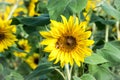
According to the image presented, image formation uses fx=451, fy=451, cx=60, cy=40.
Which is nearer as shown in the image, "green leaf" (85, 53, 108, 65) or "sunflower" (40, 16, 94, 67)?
"sunflower" (40, 16, 94, 67)

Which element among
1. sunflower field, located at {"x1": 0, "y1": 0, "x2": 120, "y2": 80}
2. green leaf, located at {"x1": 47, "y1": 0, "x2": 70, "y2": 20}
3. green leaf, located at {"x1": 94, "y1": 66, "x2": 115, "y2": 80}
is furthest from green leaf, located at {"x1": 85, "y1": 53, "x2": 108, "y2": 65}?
green leaf, located at {"x1": 47, "y1": 0, "x2": 70, "y2": 20}

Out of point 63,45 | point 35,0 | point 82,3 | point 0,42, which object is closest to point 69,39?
point 63,45

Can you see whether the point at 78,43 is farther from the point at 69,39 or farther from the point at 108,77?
the point at 108,77

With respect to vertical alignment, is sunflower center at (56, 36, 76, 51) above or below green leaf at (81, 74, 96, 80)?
above

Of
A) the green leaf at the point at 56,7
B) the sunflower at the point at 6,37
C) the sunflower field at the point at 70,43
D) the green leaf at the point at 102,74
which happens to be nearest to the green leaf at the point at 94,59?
the sunflower field at the point at 70,43

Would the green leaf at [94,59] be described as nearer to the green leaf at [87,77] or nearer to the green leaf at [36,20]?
the green leaf at [87,77]

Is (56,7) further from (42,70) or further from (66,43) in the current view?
(42,70)

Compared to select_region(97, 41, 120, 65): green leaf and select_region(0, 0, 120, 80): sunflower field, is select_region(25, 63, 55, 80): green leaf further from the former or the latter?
select_region(97, 41, 120, 65): green leaf
